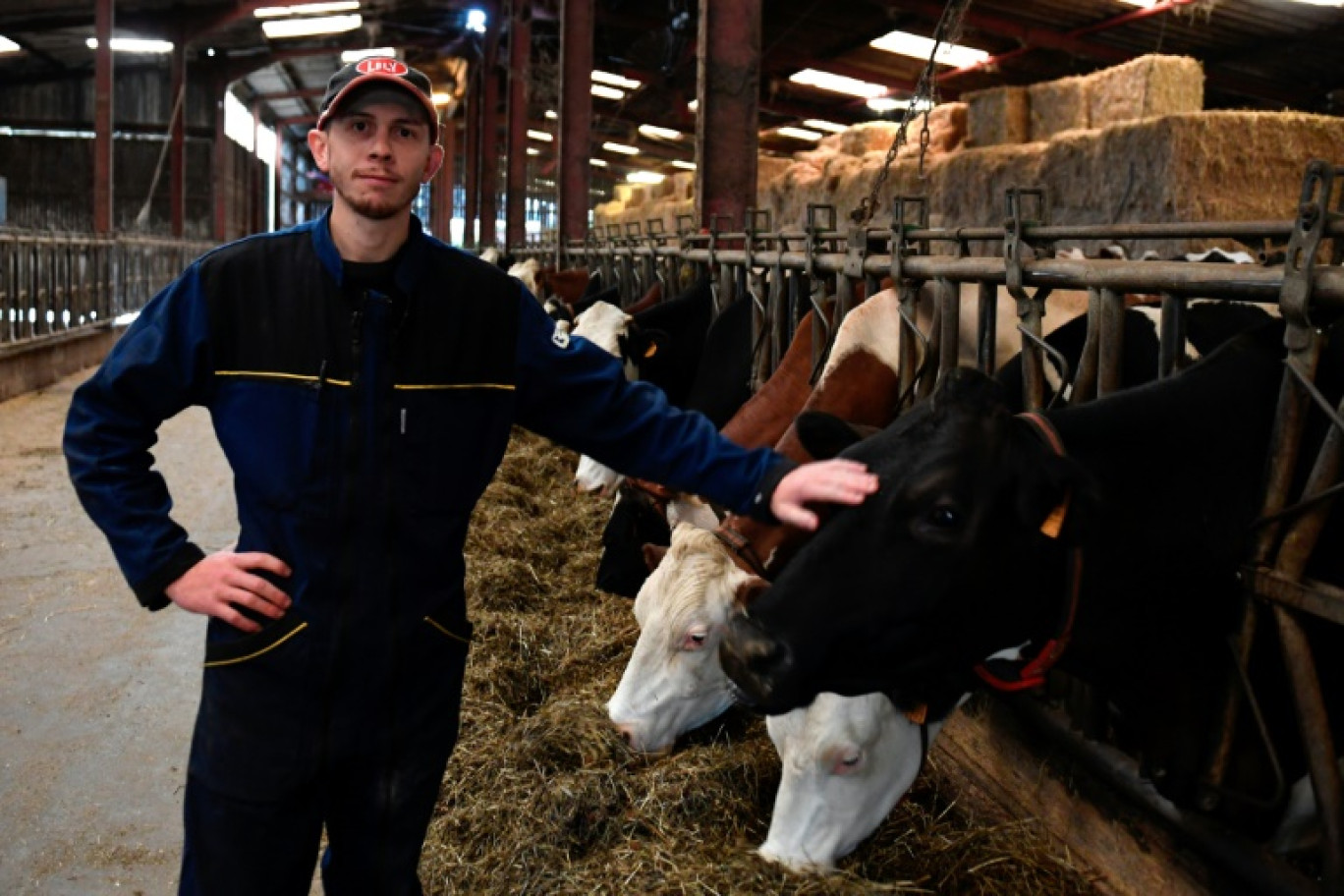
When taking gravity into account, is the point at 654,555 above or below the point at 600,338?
below

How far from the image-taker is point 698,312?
7398 mm

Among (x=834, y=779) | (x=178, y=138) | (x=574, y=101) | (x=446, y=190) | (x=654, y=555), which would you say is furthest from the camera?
(x=446, y=190)

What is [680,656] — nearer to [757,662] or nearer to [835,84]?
[757,662]

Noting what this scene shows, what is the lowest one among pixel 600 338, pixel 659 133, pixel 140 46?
pixel 600 338

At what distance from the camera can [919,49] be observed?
1770 cm

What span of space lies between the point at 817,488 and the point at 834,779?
1159 mm

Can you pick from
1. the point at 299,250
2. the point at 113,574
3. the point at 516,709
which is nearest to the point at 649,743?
the point at 516,709

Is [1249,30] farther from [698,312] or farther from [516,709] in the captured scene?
[516,709]

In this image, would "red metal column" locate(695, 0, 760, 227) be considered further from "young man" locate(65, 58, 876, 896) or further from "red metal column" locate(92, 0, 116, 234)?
"red metal column" locate(92, 0, 116, 234)

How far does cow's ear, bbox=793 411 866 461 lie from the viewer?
8.45 ft

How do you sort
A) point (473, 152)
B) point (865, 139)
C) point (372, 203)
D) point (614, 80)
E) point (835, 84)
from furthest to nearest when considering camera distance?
point (473, 152) < point (614, 80) < point (835, 84) < point (865, 139) < point (372, 203)

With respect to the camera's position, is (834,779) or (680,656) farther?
(680,656)

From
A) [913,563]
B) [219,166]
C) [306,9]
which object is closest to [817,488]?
[913,563]

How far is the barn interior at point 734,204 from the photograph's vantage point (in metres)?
3.20
